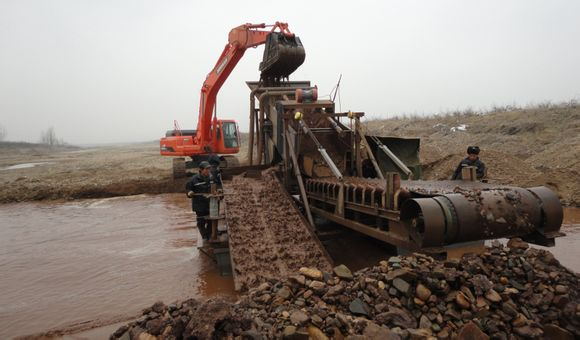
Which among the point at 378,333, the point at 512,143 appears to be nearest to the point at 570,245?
the point at 378,333

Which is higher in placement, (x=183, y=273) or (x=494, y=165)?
(x=494, y=165)

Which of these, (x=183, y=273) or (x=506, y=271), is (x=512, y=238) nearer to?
(x=506, y=271)

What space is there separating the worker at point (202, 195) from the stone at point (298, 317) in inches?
135

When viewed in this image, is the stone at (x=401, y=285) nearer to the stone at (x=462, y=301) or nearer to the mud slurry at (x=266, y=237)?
the stone at (x=462, y=301)

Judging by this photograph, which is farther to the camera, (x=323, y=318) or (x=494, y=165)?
(x=494, y=165)

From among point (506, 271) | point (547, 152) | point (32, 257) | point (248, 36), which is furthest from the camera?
point (547, 152)

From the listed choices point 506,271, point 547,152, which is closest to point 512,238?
point 506,271

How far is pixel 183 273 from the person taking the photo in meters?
6.12

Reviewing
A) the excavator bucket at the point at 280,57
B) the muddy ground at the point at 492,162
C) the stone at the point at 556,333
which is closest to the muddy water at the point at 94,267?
the muddy ground at the point at 492,162

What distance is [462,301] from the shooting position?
326 centimetres

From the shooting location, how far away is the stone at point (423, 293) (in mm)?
3322

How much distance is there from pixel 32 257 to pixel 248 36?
7.14 metres

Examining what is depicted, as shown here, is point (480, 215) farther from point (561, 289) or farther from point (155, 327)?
point (155, 327)

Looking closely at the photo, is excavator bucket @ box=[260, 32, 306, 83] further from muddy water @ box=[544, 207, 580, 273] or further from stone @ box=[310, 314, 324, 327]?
stone @ box=[310, 314, 324, 327]
